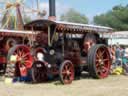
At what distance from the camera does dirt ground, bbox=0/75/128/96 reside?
36.7ft

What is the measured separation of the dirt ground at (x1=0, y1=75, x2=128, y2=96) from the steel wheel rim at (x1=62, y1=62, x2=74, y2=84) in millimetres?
209

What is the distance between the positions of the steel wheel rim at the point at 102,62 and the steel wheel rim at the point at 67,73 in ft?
4.17

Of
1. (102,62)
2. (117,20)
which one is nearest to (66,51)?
(102,62)

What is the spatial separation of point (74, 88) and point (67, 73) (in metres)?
1.19

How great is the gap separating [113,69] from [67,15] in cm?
5455

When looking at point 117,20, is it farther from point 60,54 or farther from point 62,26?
point 62,26

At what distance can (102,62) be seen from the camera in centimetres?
1496

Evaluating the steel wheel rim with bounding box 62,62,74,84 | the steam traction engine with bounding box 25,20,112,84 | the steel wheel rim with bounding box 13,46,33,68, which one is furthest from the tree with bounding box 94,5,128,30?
the steel wheel rim with bounding box 62,62,74,84

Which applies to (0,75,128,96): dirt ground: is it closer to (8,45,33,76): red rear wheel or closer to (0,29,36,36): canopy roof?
(8,45,33,76): red rear wheel

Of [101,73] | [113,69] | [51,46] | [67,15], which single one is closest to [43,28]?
[51,46]

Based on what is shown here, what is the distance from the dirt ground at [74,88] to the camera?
11.2 m

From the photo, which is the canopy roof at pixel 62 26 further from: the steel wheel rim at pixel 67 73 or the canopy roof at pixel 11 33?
the canopy roof at pixel 11 33

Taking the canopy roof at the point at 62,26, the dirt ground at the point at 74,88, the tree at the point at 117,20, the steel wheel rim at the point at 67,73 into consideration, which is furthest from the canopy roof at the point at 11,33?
the tree at the point at 117,20

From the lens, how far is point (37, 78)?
14.2m
